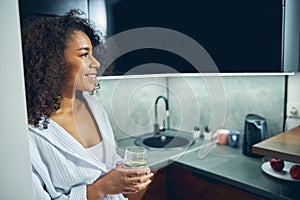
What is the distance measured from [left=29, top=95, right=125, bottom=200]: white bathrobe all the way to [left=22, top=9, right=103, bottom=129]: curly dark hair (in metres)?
0.04

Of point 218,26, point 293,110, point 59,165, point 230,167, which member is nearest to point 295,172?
point 230,167

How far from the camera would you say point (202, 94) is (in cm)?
153

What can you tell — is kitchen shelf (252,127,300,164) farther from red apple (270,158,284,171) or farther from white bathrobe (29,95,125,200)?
white bathrobe (29,95,125,200)

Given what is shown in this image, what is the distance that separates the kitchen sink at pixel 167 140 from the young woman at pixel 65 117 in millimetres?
610

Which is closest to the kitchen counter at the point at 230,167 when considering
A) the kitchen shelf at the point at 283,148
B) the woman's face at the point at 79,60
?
the kitchen shelf at the point at 283,148

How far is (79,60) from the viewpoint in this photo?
60 cm

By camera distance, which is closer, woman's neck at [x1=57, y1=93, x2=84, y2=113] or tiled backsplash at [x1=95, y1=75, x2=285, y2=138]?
woman's neck at [x1=57, y1=93, x2=84, y2=113]

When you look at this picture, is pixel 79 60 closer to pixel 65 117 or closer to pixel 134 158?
pixel 65 117

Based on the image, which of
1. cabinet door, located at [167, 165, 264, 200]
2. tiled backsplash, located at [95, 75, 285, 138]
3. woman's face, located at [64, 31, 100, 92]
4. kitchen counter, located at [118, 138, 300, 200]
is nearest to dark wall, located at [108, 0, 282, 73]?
woman's face, located at [64, 31, 100, 92]

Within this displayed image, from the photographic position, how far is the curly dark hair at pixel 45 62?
21.8 inches

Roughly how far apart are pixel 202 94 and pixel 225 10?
722 mm

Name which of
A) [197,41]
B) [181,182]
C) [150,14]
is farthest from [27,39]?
[181,182]

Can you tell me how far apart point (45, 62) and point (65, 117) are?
0.51 ft

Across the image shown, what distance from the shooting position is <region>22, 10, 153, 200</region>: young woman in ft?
1.83
